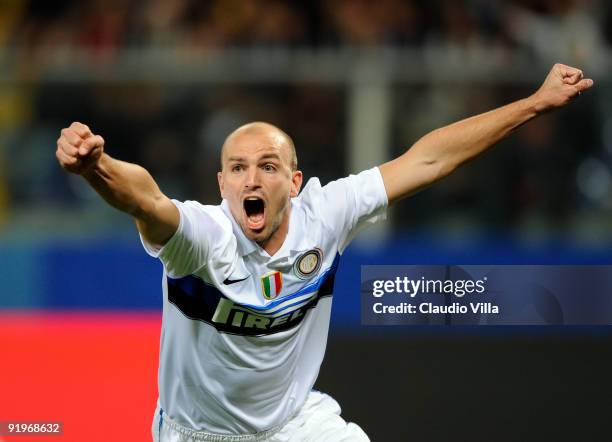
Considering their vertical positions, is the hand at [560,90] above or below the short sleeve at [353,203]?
above

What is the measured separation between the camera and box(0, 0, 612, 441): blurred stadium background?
8633 mm

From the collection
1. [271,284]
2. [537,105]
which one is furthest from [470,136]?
[271,284]

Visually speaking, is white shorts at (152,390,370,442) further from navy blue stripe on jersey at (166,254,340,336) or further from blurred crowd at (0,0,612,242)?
blurred crowd at (0,0,612,242)

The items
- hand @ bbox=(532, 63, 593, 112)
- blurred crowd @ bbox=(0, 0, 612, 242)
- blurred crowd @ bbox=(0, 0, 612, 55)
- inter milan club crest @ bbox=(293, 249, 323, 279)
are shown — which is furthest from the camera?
blurred crowd @ bbox=(0, 0, 612, 55)

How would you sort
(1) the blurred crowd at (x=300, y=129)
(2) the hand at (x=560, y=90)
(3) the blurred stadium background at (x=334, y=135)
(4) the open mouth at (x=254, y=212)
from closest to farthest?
(4) the open mouth at (x=254, y=212), (2) the hand at (x=560, y=90), (3) the blurred stadium background at (x=334, y=135), (1) the blurred crowd at (x=300, y=129)

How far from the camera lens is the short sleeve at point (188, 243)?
434cm

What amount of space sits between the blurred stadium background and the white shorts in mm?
2785

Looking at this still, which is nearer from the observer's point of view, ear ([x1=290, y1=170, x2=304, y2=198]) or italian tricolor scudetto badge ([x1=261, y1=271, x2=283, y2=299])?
italian tricolor scudetto badge ([x1=261, y1=271, x2=283, y2=299])

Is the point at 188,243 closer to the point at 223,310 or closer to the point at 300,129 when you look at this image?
the point at 223,310

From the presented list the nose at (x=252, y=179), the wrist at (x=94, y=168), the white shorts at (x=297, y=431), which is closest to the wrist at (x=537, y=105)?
the nose at (x=252, y=179)

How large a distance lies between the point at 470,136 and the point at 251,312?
4.23 feet

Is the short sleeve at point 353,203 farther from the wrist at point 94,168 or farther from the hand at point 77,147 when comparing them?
the hand at point 77,147

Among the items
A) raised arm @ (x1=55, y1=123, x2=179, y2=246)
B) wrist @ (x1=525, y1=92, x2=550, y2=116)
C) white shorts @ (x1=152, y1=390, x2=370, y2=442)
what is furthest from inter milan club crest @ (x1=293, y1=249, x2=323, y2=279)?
wrist @ (x1=525, y1=92, x2=550, y2=116)

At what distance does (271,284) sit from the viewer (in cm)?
486
